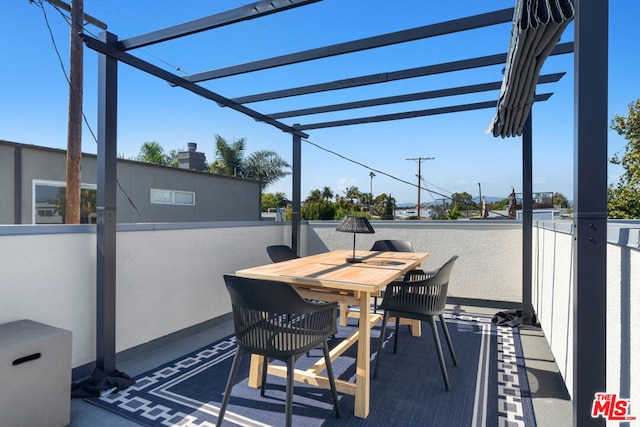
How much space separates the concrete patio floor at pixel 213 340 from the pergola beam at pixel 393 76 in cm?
243

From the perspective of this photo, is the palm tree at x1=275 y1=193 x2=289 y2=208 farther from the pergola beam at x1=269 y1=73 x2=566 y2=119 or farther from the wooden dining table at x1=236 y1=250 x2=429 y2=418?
the wooden dining table at x1=236 y1=250 x2=429 y2=418

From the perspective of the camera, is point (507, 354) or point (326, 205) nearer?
point (507, 354)

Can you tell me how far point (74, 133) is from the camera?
544 centimetres

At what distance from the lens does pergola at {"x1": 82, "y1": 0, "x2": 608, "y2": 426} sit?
1.29m

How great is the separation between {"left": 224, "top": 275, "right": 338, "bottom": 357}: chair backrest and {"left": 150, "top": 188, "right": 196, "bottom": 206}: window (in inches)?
285

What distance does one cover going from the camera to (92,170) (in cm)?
724

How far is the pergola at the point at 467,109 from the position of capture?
4.24 ft

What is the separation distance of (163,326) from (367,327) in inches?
77.4

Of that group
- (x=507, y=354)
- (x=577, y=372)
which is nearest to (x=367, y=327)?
(x=577, y=372)

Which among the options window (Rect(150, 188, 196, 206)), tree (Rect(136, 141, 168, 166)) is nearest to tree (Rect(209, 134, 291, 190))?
tree (Rect(136, 141, 168, 166))

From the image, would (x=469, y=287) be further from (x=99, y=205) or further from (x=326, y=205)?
(x=326, y=205)

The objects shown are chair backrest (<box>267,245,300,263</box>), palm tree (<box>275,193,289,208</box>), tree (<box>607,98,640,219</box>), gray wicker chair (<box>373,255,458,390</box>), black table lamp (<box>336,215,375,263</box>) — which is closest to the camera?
gray wicker chair (<box>373,255,458,390</box>)

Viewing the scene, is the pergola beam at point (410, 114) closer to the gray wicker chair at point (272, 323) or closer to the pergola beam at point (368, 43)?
the pergola beam at point (368, 43)

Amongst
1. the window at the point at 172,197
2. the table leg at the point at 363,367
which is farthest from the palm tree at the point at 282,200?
the table leg at the point at 363,367
